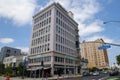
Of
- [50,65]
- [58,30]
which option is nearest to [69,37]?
[58,30]

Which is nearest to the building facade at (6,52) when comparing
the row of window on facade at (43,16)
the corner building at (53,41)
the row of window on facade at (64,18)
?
the corner building at (53,41)

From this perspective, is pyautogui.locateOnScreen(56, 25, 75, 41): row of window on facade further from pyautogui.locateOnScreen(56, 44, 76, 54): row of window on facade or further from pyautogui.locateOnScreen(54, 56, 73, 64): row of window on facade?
pyautogui.locateOnScreen(54, 56, 73, 64): row of window on facade

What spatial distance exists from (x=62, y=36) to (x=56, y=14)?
29.5 ft

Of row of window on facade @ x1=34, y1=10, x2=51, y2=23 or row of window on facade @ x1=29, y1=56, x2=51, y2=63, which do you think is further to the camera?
row of window on facade @ x1=34, y1=10, x2=51, y2=23

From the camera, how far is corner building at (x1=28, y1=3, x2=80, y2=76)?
53847 millimetres

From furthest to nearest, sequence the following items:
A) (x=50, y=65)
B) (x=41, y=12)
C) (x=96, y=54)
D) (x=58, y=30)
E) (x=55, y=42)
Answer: (x=96, y=54) < (x=41, y=12) < (x=58, y=30) < (x=55, y=42) < (x=50, y=65)

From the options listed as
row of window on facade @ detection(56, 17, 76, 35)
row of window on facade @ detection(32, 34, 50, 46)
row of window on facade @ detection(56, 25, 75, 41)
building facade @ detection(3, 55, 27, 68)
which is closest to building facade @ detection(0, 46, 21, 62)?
building facade @ detection(3, 55, 27, 68)

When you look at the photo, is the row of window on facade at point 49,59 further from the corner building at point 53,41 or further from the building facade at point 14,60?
the building facade at point 14,60

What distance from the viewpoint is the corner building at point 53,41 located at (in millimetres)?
53847

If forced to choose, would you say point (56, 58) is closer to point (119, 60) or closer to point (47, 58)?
point (47, 58)

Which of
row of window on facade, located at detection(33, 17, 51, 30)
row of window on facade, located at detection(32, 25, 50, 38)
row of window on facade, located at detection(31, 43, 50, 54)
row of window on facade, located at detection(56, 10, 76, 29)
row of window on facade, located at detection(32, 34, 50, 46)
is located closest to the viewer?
row of window on facade, located at detection(31, 43, 50, 54)

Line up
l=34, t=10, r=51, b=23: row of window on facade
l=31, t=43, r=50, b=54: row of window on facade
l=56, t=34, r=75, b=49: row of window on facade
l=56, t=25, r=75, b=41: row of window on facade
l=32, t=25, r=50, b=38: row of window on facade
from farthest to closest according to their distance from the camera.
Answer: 1. l=34, t=10, r=51, b=23: row of window on facade
2. l=56, t=25, r=75, b=41: row of window on facade
3. l=32, t=25, r=50, b=38: row of window on facade
4. l=56, t=34, r=75, b=49: row of window on facade
5. l=31, t=43, r=50, b=54: row of window on facade

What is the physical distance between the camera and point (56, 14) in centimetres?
5909

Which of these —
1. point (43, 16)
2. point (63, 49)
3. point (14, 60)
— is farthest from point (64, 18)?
point (14, 60)
